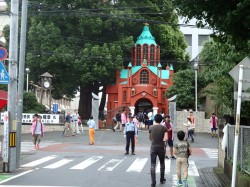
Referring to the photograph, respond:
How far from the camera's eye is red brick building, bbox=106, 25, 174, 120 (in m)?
49.0

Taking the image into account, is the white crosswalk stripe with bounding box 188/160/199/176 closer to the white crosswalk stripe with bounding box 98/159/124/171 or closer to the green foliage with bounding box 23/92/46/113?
the white crosswalk stripe with bounding box 98/159/124/171

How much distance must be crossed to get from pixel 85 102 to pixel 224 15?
39.3 meters

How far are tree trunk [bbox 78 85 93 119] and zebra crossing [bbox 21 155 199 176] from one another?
29.0 metres

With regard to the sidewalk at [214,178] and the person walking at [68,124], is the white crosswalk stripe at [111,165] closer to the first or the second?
the sidewalk at [214,178]

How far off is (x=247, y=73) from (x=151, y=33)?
4313 cm

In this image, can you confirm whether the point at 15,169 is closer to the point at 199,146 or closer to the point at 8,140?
the point at 8,140

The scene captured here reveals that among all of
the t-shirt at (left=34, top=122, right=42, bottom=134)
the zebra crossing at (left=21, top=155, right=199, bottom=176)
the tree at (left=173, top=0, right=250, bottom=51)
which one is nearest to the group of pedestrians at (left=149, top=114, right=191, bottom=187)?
the tree at (left=173, top=0, right=250, bottom=51)

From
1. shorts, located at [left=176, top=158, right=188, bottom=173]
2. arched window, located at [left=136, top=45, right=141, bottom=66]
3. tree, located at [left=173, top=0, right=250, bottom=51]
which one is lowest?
shorts, located at [left=176, top=158, right=188, bottom=173]

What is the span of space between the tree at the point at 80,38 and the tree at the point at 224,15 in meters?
31.5

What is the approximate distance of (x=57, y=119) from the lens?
39750mm

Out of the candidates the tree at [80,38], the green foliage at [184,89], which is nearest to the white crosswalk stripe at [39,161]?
the tree at [80,38]

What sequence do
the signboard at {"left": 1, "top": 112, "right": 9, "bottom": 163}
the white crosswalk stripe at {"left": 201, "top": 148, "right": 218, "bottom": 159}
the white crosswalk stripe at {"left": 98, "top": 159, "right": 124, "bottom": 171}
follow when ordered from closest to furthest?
1. the signboard at {"left": 1, "top": 112, "right": 9, "bottom": 163}
2. the white crosswalk stripe at {"left": 98, "top": 159, "right": 124, "bottom": 171}
3. the white crosswalk stripe at {"left": 201, "top": 148, "right": 218, "bottom": 159}

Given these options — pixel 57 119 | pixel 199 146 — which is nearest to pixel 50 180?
pixel 199 146

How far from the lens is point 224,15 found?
404 inches
